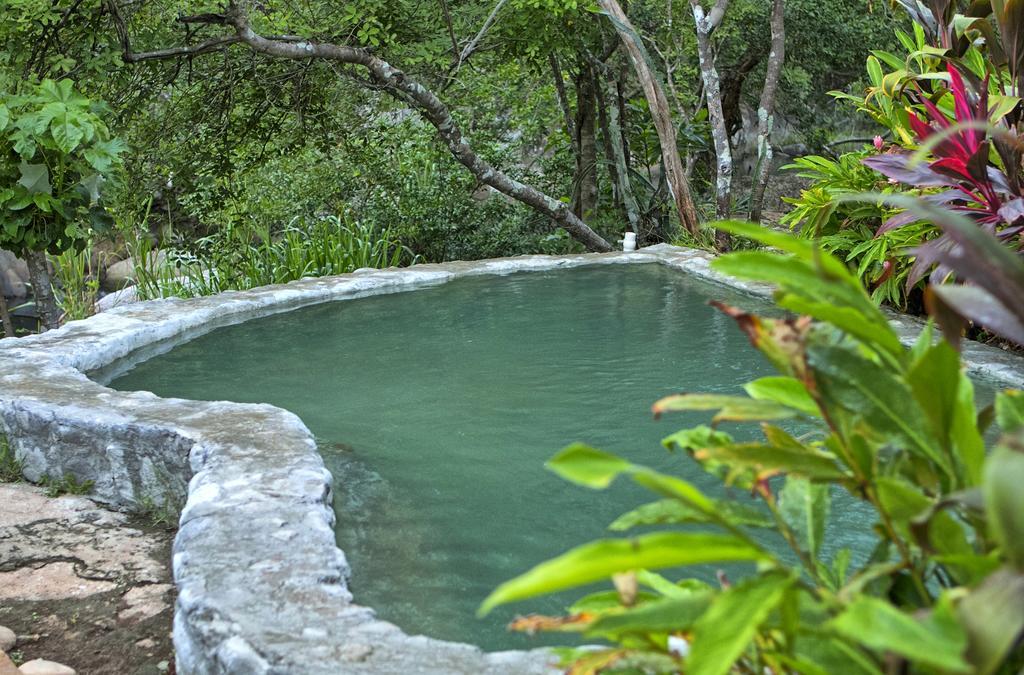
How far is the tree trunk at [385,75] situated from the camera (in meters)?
6.46

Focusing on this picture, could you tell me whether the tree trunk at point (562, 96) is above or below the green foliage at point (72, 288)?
above

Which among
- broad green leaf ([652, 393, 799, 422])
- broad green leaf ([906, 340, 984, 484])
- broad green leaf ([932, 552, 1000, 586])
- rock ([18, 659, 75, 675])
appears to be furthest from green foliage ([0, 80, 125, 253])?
broad green leaf ([932, 552, 1000, 586])

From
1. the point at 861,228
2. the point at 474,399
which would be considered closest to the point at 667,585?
the point at 474,399

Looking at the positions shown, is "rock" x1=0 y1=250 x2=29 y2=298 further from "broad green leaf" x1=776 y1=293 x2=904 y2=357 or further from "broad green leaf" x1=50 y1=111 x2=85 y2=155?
"broad green leaf" x1=776 y1=293 x2=904 y2=357

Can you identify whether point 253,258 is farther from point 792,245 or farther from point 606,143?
point 792,245

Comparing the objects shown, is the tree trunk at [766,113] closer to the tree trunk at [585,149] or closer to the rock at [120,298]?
the tree trunk at [585,149]

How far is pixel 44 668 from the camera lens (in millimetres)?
2201

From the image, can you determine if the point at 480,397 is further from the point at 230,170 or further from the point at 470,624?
the point at 230,170

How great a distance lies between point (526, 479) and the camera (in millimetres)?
2807

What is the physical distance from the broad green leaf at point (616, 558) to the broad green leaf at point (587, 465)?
3.4 inches

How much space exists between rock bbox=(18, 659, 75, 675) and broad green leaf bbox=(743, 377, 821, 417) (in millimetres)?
1662

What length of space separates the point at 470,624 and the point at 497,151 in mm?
7262

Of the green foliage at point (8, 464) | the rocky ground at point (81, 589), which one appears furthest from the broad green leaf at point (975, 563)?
the green foliage at point (8, 464)

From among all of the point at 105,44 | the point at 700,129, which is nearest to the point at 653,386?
the point at 105,44
